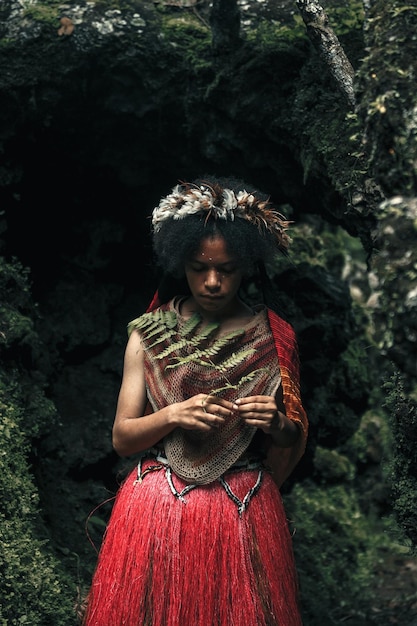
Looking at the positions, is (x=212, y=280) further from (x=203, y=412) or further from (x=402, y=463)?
(x=402, y=463)

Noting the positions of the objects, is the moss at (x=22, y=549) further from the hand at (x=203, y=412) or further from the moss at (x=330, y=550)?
the moss at (x=330, y=550)

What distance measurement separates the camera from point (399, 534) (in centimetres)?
402

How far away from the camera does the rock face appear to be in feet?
14.0

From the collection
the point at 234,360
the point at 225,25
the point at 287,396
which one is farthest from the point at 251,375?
the point at 225,25

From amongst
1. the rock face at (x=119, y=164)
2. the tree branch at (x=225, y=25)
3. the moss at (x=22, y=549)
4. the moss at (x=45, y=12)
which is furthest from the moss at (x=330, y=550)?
the moss at (x=45, y=12)

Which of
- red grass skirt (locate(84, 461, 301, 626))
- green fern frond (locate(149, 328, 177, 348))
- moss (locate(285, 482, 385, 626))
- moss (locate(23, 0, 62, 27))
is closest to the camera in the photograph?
red grass skirt (locate(84, 461, 301, 626))

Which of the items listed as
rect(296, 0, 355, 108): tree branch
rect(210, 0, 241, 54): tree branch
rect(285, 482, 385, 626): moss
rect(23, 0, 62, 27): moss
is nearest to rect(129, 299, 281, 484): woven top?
rect(296, 0, 355, 108): tree branch

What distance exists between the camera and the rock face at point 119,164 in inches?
168

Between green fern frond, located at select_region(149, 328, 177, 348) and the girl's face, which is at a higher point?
the girl's face

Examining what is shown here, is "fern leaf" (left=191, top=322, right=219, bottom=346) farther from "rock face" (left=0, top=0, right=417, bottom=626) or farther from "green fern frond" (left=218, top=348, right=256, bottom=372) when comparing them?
"rock face" (left=0, top=0, right=417, bottom=626)

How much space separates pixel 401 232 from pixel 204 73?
2144mm

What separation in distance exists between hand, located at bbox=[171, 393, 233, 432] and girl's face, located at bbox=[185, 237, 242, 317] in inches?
16.6

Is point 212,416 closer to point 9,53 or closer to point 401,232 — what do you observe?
point 401,232

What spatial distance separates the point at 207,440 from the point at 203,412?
22cm
